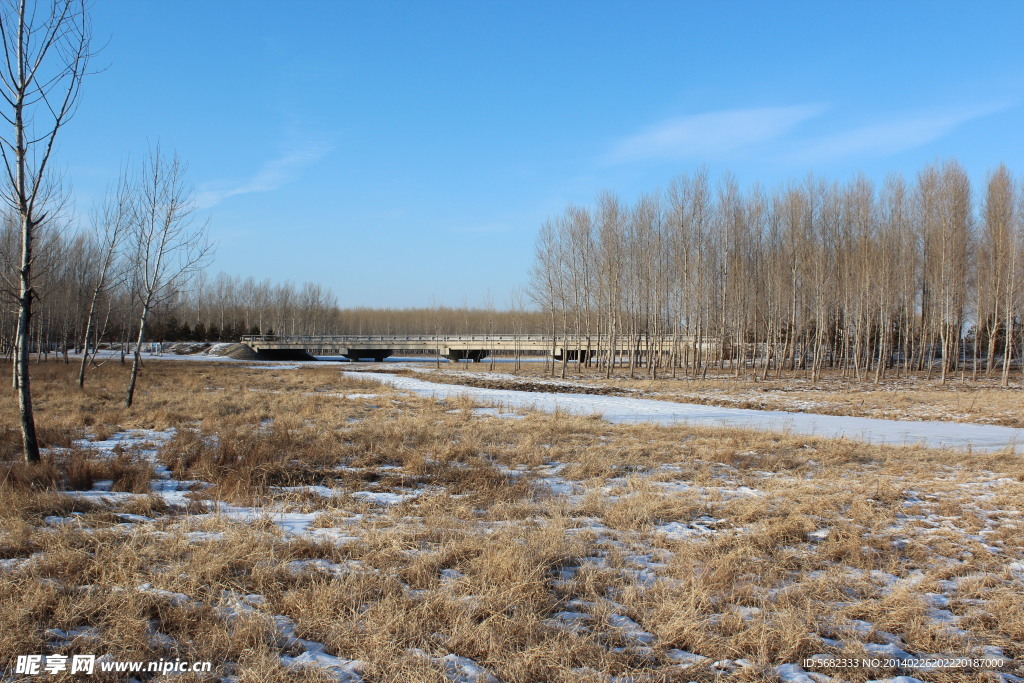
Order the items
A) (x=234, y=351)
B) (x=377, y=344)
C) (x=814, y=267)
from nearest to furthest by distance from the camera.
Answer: (x=814, y=267)
(x=234, y=351)
(x=377, y=344)

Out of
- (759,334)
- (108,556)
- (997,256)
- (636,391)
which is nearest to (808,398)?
(636,391)

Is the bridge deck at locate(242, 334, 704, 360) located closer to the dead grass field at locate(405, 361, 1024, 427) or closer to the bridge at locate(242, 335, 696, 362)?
the bridge at locate(242, 335, 696, 362)

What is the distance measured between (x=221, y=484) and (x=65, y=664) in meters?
3.92

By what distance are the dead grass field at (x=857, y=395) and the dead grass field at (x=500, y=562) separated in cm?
996

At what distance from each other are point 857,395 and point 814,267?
51.3ft

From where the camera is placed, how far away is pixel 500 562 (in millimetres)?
A: 4312

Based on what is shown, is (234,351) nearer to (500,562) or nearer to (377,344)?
(377,344)

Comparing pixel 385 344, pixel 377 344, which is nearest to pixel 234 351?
pixel 377 344

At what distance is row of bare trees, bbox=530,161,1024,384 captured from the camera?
31.8 metres

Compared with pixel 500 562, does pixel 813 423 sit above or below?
below

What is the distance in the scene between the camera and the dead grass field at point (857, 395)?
57.3 feet

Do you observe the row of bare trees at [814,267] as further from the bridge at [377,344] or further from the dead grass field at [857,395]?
the bridge at [377,344]

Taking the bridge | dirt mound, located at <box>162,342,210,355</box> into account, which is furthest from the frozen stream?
dirt mound, located at <box>162,342,210,355</box>

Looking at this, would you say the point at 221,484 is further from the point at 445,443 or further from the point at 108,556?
the point at 445,443
